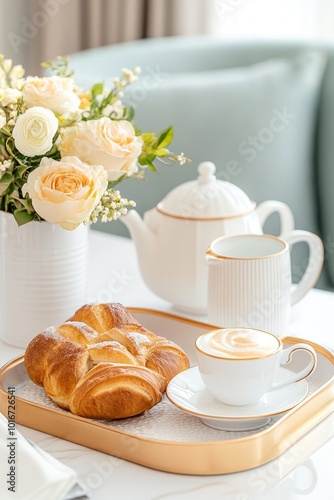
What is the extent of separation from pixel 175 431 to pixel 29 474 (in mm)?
190

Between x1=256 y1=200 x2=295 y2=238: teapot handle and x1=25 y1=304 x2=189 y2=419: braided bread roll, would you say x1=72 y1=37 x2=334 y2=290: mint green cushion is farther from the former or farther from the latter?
x1=25 y1=304 x2=189 y2=419: braided bread roll

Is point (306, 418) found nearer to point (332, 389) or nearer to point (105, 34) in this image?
point (332, 389)

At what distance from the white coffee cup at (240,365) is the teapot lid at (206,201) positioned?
1.13 ft

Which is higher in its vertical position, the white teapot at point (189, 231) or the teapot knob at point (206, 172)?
the teapot knob at point (206, 172)

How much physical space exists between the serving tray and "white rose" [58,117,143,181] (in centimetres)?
28

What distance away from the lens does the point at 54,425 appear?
922mm

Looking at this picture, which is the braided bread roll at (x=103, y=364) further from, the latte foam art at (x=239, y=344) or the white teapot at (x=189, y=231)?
the white teapot at (x=189, y=231)

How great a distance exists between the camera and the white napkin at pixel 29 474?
77 cm

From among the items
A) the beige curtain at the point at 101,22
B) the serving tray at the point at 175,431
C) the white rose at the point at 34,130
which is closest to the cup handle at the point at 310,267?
the serving tray at the point at 175,431

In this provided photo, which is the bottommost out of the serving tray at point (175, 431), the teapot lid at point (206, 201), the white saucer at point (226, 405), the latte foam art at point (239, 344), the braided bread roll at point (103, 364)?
the serving tray at point (175, 431)

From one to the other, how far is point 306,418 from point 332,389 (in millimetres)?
63

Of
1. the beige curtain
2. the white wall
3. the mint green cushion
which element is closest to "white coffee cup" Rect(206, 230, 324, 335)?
the mint green cushion

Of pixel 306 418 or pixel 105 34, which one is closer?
pixel 306 418

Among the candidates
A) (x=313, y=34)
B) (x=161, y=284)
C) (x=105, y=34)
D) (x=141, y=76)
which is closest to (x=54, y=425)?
(x=161, y=284)
